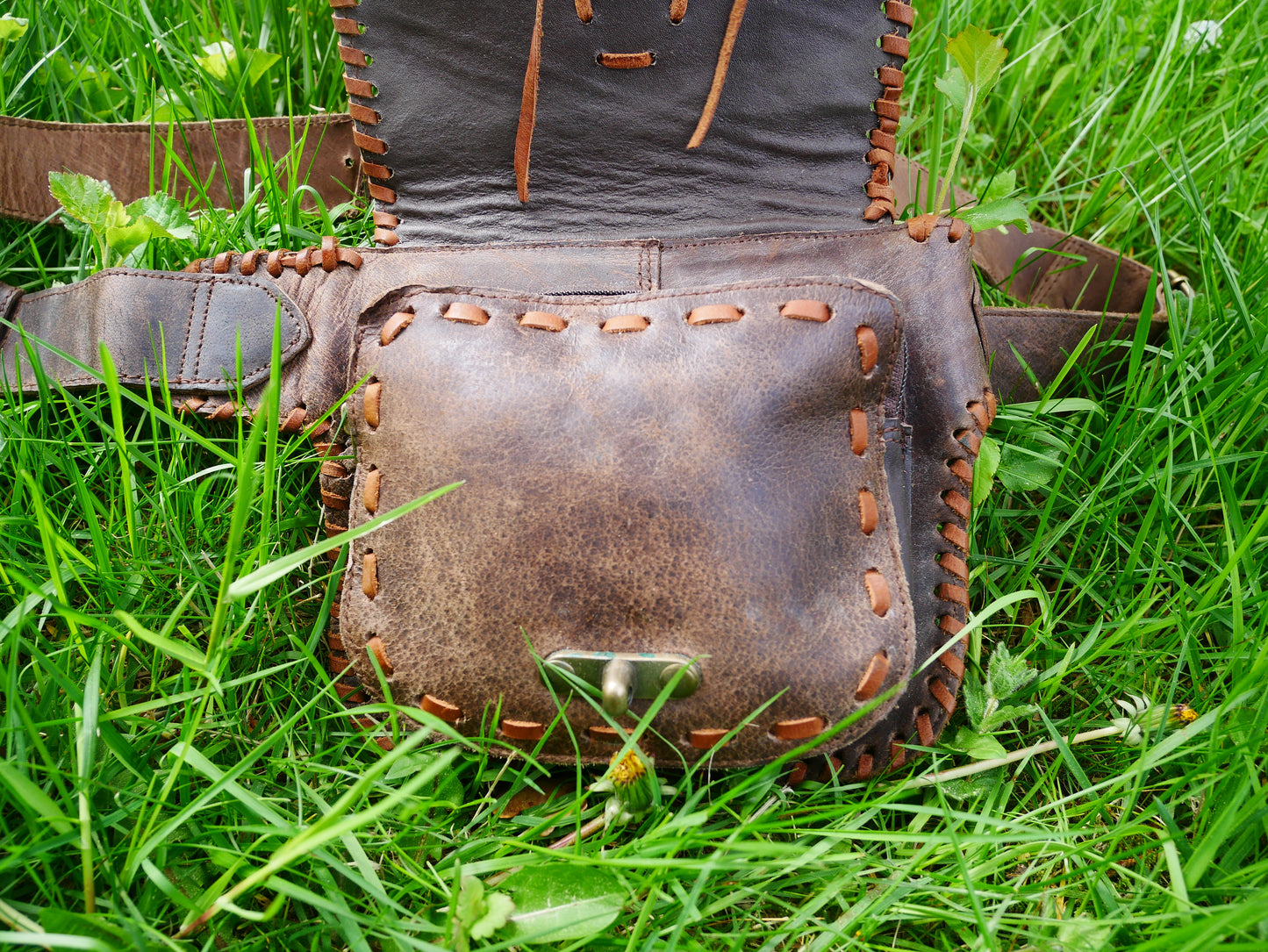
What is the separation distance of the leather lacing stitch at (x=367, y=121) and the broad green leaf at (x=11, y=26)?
0.85m

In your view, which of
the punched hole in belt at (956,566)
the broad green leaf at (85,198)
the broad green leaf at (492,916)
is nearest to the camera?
the broad green leaf at (492,916)

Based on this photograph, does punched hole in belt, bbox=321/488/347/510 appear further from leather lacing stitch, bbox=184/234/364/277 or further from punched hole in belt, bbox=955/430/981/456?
punched hole in belt, bbox=955/430/981/456

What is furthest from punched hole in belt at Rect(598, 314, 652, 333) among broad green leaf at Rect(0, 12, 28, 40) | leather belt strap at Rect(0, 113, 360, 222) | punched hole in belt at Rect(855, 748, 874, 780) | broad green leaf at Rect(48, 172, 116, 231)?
broad green leaf at Rect(0, 12, 28, 40)

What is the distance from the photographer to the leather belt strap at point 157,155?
1899 millimetres

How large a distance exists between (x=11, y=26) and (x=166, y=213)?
0.66m

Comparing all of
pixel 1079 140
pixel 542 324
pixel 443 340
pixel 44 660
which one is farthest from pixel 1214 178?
pixel 44 660

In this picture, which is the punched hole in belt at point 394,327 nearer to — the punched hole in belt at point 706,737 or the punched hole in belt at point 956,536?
the punched hole in belt at point 706,737

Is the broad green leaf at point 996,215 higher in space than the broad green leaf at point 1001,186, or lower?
lower

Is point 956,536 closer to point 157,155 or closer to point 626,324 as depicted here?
point 626,324

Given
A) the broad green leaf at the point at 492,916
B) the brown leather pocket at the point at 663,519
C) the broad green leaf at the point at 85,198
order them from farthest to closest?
the broad green leaf at the point at 85,198 → the brown leather pocket at the point at 663,519 → the broad green leaf at the point at 492,916

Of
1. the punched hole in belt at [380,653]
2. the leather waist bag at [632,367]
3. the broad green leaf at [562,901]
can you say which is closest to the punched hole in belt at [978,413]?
the leather waist bag at [632,367]

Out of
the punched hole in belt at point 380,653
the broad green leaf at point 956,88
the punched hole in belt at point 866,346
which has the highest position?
the broad green leaf at point 956,88

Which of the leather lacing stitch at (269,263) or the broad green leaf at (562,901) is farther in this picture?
the leather lacing stitch at (269,263)

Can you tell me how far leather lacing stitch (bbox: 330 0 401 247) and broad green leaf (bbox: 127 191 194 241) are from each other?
40 cm
